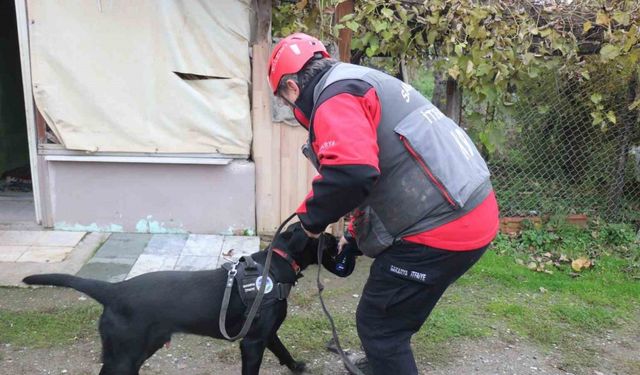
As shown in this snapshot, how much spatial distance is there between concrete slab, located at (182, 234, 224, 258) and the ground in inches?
36.5

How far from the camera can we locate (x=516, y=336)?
3902 mm

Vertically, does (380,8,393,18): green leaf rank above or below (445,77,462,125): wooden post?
above

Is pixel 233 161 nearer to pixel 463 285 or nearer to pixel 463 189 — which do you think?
pixel 463 285

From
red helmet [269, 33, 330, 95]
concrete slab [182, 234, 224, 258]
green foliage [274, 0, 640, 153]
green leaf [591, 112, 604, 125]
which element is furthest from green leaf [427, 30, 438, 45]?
red helmet [269, 33, 330, 95]

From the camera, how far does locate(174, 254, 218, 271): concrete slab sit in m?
4.51

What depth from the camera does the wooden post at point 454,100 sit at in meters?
5.32

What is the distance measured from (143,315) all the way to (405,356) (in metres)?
1.22

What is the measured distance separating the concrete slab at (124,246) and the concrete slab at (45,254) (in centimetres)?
28

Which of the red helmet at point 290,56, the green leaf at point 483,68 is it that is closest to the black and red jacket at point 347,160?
the red helmet at point 290,56

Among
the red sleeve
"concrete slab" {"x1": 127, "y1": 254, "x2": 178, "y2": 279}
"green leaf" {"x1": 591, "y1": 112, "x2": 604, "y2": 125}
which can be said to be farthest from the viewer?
"green leaf" {"x1": 591, "y1": 112, "x2": 604, "y2": 125}

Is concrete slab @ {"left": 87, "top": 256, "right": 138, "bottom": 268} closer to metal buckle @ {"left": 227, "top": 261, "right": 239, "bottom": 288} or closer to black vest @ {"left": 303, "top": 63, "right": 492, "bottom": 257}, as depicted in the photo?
metal buckle @ {"left": 227, "top": 261, "right": 239, "bottom": 288}

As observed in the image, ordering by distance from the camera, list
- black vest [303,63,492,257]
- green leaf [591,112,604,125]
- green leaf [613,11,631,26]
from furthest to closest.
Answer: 1. green leaf [591,112,604,125]
2. green leaf [613,11,631,26]
3. black vest [303,63,492,257]

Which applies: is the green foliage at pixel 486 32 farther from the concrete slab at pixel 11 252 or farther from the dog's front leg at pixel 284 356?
the concrete slab at pixel 11 252

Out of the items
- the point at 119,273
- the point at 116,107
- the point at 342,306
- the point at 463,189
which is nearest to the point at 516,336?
the point at 342,306
